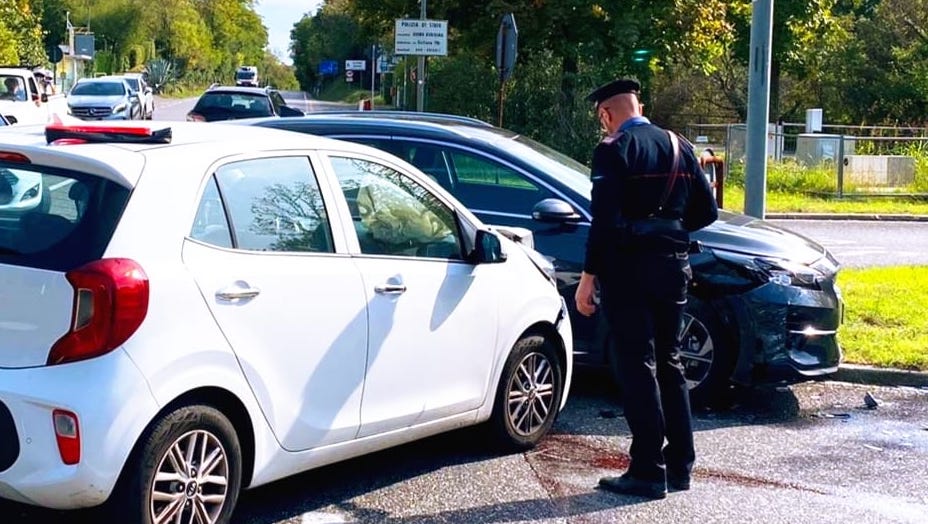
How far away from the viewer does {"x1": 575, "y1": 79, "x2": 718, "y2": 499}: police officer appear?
211 inches

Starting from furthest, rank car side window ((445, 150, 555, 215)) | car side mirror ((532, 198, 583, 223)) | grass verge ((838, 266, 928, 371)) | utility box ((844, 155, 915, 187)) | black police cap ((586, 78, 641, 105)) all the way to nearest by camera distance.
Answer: utility box ((844, 155, 915, 187)), grass verge ((838, 266, 928, 371)), car side window ((445, 150, 555, 215)), car side mirror ((532, 198, 583, 223)), black police cap ((586, 78, 641, 105))

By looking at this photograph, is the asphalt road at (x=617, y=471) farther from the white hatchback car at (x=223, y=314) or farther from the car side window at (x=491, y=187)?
the car side window at (x=491, y=187)

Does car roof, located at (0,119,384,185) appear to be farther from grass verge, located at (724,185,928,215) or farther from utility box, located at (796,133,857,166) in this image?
utility box, located at (796,133,857,166)

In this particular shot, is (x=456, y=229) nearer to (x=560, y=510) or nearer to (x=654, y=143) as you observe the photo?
(x=654, y=143)

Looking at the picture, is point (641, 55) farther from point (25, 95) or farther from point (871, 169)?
point (25, 95)

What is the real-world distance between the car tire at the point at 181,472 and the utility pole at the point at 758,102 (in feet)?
23.6

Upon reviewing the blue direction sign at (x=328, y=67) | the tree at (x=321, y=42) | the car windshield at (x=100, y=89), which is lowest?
the car windshield at (x=100, y=89)

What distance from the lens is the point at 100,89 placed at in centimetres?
3812

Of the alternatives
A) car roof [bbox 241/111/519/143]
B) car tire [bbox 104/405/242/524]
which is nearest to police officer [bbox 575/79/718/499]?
car tire [bbox 104/405/242/524]

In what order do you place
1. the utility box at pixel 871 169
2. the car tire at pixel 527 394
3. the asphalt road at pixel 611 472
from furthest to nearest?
the utility box at pixel 871 169 < the car tire at pixel 527 394 < the asphalt road at pixel 611 472

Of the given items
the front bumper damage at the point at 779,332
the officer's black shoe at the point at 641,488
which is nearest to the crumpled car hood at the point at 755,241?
the front bumper damage at the point at 779,332

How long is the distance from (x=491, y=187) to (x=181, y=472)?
149 inches

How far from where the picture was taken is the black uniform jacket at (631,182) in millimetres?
5316

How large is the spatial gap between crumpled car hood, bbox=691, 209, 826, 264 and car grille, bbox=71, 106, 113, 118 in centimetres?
3109
